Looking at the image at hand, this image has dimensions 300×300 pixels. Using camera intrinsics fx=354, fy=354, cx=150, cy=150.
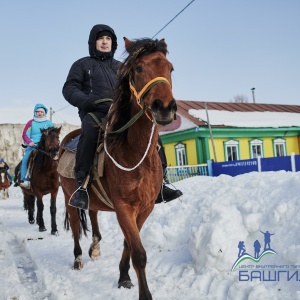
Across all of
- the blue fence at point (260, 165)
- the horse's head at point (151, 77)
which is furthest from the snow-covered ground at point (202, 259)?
the blue fence at point (260, 165)

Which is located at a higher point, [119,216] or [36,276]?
[119,216]

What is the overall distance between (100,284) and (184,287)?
1.12 meters

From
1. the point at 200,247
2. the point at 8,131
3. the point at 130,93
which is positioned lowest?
the point at 200,247

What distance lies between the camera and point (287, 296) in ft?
11.0

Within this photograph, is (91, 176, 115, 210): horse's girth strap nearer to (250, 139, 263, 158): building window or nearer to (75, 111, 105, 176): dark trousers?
(75, 111, 105, 176): dark trousers

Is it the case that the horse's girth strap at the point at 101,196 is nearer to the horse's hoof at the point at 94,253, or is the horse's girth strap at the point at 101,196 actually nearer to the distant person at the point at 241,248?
the horse's hoof at the point at 94,253

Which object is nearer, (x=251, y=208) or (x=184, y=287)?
(x=184, y=287)

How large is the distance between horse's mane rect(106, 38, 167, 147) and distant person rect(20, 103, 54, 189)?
254 inches

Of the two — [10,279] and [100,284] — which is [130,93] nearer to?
[100,284]

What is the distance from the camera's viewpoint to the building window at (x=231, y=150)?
23539 millimetres

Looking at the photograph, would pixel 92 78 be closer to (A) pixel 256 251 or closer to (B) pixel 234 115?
(A) pixel 256 251

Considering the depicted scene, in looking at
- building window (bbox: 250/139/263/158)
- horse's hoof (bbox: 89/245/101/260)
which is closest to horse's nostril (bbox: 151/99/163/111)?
horse's hoof (bbox: 89/245/101/260)

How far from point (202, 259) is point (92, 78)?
2802mm

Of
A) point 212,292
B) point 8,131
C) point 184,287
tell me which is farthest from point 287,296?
point 8,131
